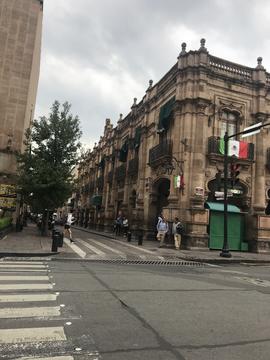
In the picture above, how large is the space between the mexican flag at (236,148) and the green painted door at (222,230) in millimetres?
3711

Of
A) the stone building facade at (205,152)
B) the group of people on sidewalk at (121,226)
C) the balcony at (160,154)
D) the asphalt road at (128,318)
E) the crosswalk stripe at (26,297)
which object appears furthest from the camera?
the group of people on sidewalk at (121,226)

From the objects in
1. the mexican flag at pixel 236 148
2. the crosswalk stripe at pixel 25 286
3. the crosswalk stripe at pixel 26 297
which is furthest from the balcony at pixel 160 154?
the crosswalk stripe at pixel 26 297

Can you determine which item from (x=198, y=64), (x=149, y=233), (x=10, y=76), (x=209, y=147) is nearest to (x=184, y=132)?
(x=209, y=147)

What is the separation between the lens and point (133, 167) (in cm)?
3156

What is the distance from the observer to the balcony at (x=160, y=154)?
24078 millimetres

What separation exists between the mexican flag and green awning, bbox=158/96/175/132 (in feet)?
13.8

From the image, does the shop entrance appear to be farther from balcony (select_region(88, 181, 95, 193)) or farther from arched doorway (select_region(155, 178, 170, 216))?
balcony (select_region(88, 181, 95, 193))

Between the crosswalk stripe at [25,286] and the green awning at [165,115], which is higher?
the green awning at [165,115]

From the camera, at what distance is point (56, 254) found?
49.6 ft

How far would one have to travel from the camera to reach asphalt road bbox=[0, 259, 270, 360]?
4.45 m

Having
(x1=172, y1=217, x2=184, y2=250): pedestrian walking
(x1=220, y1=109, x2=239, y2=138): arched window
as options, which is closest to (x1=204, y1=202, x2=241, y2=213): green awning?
(x1=172, y1=217, x2=184, y2=250): pedestrian walking

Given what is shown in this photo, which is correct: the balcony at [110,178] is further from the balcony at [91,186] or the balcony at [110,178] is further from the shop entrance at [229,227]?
the shop entrance at [229,227]

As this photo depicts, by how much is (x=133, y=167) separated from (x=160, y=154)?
685 centimetres

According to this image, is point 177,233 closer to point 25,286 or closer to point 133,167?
point 133,167
